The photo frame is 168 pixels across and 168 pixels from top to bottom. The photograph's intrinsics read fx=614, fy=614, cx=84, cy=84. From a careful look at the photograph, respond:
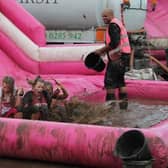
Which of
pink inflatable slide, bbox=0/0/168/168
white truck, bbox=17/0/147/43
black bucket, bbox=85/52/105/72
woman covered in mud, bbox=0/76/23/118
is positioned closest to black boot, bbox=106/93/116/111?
black bucket, bbox=85/52/105/72

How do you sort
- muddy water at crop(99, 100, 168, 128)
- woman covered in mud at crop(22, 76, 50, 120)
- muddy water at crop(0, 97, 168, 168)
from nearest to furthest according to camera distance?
1. muddy water at crop(0, 97, 168, 168)
2. woman covered in mud at crop(22, 76, 50, 120)
3. muddy water at crop(99, 100, 168, 128)

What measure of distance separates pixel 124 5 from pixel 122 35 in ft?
12.6

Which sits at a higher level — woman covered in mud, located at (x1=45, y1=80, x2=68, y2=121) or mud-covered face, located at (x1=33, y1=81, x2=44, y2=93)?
mud-covered face, located at (x1=33, y1=81, x2=44, y2=93)

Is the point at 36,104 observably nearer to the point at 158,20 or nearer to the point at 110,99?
the point at 110,99

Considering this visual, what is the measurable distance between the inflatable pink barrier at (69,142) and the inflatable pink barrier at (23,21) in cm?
372

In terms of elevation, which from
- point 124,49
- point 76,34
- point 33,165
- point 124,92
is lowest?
point 33,165

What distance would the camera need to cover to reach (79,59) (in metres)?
8.16

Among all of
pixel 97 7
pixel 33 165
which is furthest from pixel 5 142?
pixel 97 7

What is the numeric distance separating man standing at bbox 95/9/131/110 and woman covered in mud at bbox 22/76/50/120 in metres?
1.40

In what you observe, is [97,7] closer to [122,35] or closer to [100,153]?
[122,35]

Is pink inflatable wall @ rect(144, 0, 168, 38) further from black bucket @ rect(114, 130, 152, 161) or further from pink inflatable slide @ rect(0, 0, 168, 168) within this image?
black bucket @ rect(114, 130, 152, 161)

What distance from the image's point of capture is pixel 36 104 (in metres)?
5.26

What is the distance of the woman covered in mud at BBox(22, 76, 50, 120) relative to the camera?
5195mm

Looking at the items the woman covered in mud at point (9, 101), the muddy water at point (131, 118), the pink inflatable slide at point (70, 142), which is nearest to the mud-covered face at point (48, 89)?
the woman covered in mud at point (9, 101)
